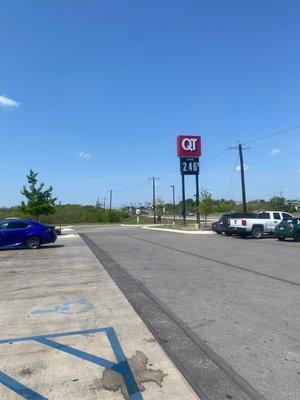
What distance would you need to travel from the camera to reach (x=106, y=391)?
4.64m

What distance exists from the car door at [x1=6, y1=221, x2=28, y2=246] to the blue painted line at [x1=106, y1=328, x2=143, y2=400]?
17.8m

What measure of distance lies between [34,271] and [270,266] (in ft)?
23.2

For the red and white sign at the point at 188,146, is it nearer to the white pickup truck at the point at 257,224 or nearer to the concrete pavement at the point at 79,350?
the white pickup truck at the point at 257,224

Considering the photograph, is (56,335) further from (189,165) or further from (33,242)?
(189,165)

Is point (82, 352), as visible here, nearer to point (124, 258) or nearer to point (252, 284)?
point (252, 284)

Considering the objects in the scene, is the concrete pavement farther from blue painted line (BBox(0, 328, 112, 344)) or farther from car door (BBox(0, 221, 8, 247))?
car door (BBox(0, 221, 8, 247))

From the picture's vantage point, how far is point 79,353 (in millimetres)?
5840

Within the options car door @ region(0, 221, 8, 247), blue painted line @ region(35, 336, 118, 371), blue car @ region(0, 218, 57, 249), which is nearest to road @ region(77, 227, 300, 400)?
blue painted line @ region(35, 336, 118, 371)

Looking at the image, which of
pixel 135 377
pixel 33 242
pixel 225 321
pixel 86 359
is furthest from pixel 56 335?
pixel 33 242

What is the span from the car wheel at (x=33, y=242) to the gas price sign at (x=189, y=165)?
29.8 meters

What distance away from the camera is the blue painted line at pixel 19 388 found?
458cm

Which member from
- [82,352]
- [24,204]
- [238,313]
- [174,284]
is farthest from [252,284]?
[24,204]

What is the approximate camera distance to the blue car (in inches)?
920

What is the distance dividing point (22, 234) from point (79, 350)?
18.5 meters
